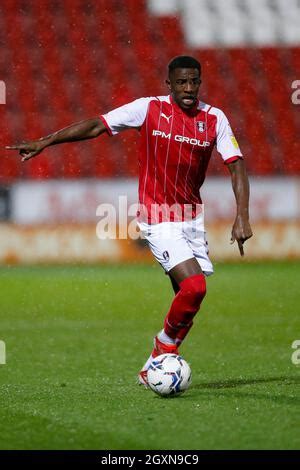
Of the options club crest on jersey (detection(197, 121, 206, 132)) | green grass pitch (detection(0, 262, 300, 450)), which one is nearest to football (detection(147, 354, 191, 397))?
green grass pitch (detection(0, 262, 300, 450))

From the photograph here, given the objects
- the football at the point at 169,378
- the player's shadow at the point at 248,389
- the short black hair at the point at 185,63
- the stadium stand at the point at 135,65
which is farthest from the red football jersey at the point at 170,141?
the stadium stand at the point at 135,65

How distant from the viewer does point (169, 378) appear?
5852 mm

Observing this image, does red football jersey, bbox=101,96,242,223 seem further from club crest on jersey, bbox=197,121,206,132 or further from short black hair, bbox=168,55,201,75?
short black hair, bbox=168,55,201,75

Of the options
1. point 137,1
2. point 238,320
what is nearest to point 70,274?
point 238,320

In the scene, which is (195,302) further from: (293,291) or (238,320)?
(293,291)

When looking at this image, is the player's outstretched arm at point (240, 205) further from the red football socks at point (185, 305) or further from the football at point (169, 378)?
the football at point (169, 378)

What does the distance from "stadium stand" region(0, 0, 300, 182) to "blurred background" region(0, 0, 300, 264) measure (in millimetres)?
27

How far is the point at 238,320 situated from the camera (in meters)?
10.5

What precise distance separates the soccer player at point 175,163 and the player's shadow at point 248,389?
368 millimetres

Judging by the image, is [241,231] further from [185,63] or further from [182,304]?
[185,63]

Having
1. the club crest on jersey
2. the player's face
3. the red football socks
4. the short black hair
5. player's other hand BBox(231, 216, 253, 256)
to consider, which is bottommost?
the red football socks

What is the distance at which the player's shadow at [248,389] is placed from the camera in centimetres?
572

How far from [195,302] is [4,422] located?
148cm

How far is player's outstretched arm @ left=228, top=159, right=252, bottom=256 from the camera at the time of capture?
5.94 metres
